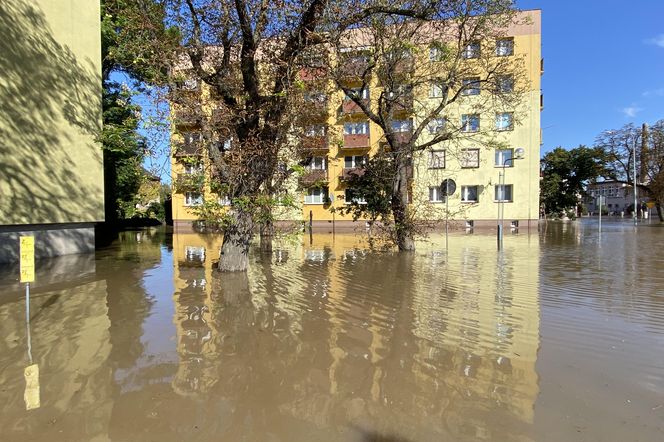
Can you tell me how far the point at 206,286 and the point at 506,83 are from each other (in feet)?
38.2

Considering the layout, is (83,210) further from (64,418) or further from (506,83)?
(506,83)

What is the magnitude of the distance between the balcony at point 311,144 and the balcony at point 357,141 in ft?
63.6

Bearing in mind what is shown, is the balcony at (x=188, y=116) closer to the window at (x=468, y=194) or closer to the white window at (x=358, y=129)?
the white window at (x=358, y=129)

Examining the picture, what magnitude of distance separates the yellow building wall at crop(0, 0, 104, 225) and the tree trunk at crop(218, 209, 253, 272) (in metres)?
6.69

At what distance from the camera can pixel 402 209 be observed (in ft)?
46.6

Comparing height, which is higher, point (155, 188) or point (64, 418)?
point (155, 188)

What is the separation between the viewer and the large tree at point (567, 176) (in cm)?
4944

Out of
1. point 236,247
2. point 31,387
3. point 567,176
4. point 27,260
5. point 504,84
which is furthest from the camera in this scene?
point 567,176

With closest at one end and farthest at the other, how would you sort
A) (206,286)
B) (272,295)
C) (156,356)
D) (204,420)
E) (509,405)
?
(204,420)
(509,405)
(156,356)
(272,295)
(206,286)

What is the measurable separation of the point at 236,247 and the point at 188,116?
319cm

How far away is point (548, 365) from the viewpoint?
4449mm

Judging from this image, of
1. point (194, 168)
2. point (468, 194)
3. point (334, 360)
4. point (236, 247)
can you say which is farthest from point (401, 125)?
point (334, 360)

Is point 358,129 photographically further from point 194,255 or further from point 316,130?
point 316,130

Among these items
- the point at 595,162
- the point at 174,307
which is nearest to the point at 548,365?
the point at 174,307
